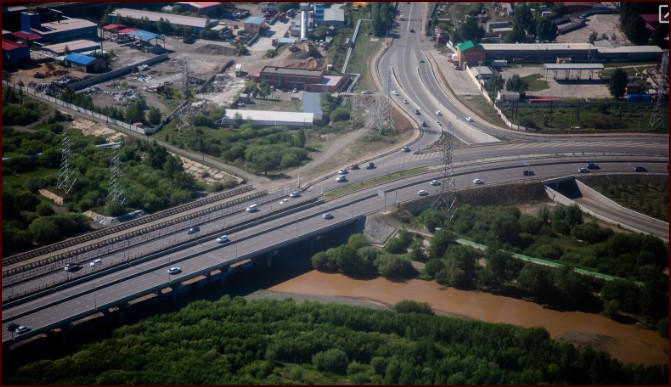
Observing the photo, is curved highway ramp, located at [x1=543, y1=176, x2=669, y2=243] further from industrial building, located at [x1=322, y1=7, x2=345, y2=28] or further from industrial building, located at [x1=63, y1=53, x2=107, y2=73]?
industrial building, located at [x1=63, y1=53, x2=107, y2=73]

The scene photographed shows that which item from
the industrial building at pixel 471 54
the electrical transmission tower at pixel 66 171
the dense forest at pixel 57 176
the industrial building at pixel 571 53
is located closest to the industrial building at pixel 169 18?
the dense forest at pixel 57 176

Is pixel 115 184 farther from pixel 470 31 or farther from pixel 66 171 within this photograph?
pixel 470 31

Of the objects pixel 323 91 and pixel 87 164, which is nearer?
pixel 87 164

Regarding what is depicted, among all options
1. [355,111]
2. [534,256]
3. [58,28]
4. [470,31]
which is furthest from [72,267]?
[470,31]

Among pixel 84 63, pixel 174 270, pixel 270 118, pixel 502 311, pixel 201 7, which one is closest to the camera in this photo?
pixel 502 311

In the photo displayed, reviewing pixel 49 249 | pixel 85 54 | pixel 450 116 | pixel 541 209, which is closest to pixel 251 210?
pixel 49 249

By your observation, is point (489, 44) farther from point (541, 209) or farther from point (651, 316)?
point (651, 316)

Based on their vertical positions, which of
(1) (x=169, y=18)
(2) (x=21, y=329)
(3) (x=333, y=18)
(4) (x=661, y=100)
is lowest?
(2) (x=21, y=329)
